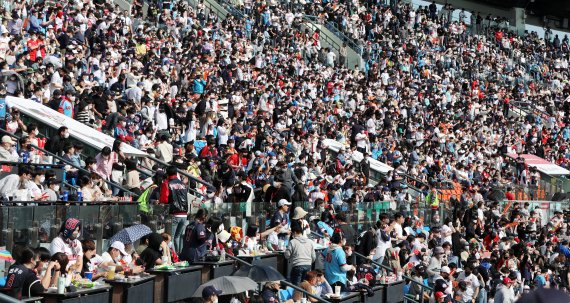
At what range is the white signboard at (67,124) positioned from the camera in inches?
734

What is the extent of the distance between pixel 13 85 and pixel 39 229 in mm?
7416

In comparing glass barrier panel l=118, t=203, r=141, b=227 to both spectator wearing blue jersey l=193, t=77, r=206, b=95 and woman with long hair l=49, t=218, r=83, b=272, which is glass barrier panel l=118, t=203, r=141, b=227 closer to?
woman with long hair l=49, t=218, r=83, b=272

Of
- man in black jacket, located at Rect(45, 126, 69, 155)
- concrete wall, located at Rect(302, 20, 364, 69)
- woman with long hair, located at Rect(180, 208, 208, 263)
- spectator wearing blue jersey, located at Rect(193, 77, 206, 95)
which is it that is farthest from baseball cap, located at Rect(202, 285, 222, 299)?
concrete wall, located at Rect(302, 20, 364, 69)

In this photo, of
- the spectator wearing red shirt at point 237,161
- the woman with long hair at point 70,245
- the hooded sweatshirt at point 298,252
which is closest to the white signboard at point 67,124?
the spectator wearing red shirt at point 237,161

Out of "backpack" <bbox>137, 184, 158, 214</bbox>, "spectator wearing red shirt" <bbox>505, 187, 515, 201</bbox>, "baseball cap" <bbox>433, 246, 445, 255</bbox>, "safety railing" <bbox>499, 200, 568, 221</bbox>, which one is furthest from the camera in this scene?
"spectator wearing red shirt" <bbox>505, 187, 515, 201</bbox>

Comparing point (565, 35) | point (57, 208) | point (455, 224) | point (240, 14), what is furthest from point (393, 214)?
point (565, 35)

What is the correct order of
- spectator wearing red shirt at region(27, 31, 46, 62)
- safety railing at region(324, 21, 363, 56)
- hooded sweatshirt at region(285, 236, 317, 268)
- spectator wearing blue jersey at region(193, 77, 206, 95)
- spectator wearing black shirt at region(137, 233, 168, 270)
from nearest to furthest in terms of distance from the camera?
1. spectator wearing black shirt at region(137, 233, 168, 270)
2. hooded sweatshirt at region(285, 236, 317, 268)
3. spectator wearing red shirt at region(27, 31, 46, 62)
4. spectator wearing blue jersey at region(193, 77, 206, 95)
5. safety railing at region(324, 21, 363, 56)

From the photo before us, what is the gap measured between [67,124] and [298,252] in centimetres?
555

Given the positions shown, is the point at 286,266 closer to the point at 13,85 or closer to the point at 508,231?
the point at 13,85

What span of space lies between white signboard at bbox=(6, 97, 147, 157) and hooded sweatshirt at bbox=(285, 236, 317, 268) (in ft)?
13.0

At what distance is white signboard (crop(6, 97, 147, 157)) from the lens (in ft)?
61.2

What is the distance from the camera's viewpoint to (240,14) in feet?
122

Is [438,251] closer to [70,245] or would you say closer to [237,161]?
[237,161]

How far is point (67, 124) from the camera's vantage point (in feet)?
62.5
